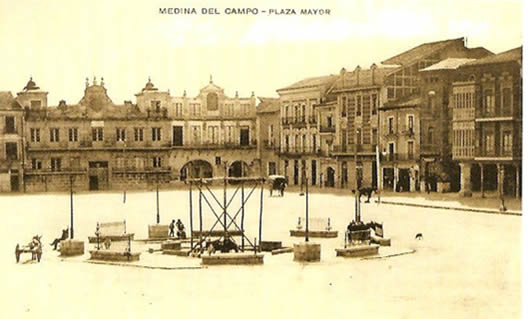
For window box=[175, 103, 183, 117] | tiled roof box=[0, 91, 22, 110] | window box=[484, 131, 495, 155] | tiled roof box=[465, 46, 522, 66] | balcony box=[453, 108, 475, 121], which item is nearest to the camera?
tiled roof box=[0, 91, 22, 110]

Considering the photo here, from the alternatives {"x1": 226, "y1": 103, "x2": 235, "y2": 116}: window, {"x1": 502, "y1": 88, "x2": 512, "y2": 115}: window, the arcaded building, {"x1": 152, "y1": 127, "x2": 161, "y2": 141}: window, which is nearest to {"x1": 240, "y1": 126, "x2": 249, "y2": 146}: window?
the arcaded building

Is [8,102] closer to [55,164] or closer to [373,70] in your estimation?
[55,164]

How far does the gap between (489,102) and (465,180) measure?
2.33 ft

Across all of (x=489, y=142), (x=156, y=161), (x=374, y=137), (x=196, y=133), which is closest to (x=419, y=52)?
(x=374, y=137)

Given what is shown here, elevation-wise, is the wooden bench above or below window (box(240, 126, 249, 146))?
below

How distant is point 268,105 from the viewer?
25.2 ft

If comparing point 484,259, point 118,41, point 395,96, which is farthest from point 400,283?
point 118,41

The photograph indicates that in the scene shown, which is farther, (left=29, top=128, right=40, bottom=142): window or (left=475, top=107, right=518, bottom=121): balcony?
(left=475, top=107, right=518, bottom=121): balcony

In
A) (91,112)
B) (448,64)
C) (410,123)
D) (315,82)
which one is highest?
(448,64)

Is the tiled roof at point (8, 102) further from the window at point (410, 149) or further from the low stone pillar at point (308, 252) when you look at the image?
the window at point (410, 149)

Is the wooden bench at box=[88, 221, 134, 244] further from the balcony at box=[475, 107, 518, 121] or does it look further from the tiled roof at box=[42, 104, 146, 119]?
the balcony at box=[475, 107, 518, 121]

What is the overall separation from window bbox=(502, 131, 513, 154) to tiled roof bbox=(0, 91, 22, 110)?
11.8ft

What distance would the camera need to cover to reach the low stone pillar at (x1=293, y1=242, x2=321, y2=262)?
294 inches

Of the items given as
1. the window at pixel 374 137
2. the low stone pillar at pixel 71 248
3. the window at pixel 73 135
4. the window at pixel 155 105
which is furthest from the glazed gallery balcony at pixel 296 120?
the low stone pillar at pixel 71 248
